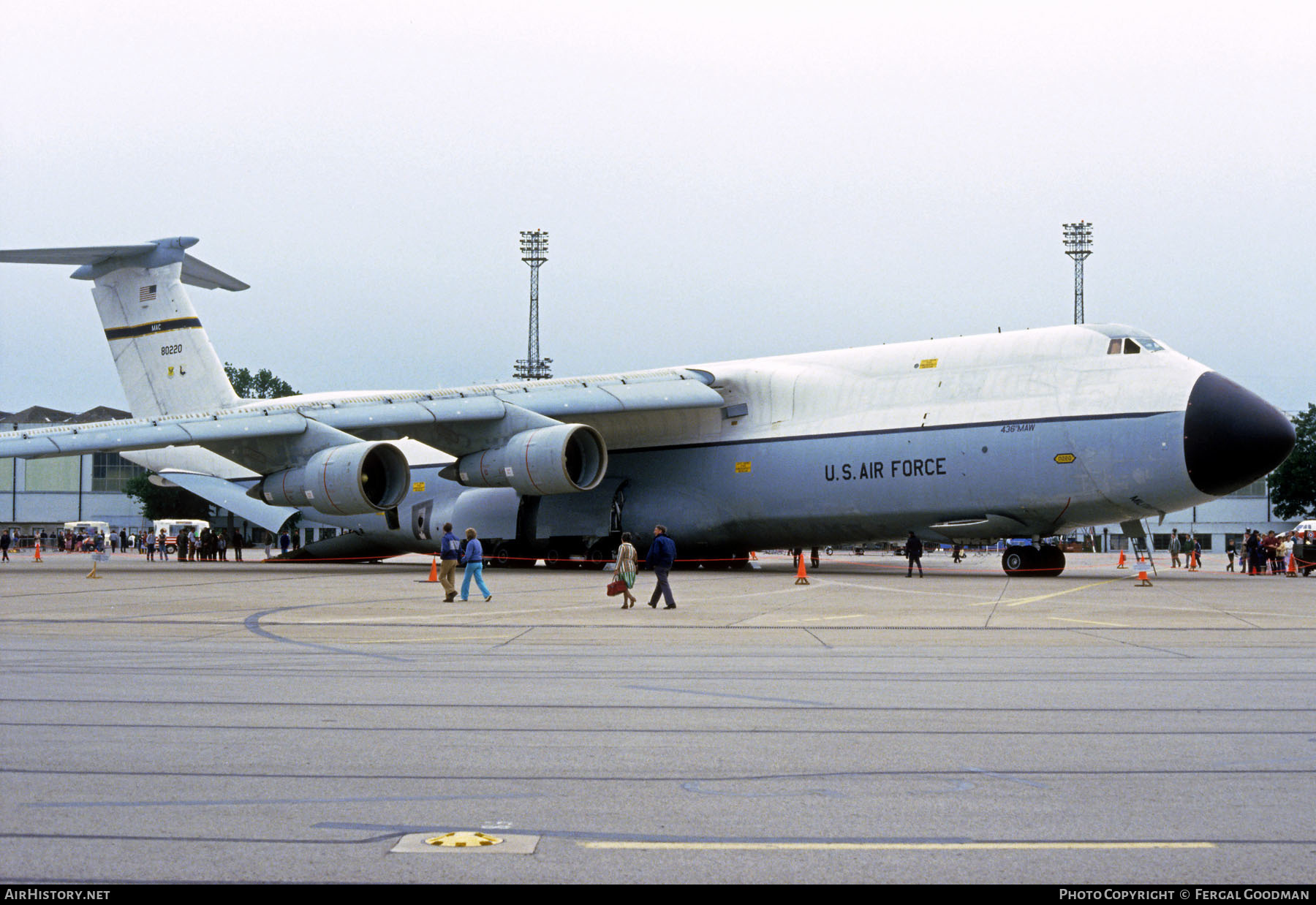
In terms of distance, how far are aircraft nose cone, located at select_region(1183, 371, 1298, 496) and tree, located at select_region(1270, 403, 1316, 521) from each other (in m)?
57.5

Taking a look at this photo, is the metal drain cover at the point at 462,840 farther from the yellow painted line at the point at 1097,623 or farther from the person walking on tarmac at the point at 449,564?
the person walking on tarmac at the point at 449,564

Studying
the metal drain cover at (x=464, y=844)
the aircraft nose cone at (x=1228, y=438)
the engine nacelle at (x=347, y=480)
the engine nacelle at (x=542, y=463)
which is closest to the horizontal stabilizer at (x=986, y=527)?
the aircraft nose cone at (x=1228, y=438)

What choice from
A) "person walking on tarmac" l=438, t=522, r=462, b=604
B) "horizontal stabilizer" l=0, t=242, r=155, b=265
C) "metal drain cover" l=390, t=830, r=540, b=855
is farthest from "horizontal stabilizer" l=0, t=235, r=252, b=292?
"metal drain cover" l=390, t=830, r=540, b=855

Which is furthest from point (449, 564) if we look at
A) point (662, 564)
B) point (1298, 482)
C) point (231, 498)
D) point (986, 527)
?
point (1298, 482)

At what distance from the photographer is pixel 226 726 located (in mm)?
7465

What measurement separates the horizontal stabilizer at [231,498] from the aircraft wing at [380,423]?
14.9 ft

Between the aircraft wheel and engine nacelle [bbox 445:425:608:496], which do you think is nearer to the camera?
engine nacelle [bbox 445:425:608:496]

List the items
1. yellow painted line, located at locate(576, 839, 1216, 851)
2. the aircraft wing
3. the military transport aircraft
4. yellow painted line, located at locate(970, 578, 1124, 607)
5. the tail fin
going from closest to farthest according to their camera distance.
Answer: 1. yellow painted line, located at locate(576, 839, 1216, 851)
2. yellow painted line, located at locate(970, 578, 1124, 607)
3. the military transport aircraft
4. the aircraft wing
5. the tail fin

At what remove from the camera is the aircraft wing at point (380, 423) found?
2747cm

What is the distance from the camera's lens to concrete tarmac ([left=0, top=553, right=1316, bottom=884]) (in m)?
4.70

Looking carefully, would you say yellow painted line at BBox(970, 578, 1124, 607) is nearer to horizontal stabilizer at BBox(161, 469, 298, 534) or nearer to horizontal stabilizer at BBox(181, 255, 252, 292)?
horizontal stabilizer at BBox(161, 469, 298, 534)

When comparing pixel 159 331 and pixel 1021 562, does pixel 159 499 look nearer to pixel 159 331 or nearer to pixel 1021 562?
pixel 159 331

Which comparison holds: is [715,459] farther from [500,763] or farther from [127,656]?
[500,763]

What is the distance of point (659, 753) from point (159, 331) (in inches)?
1196
